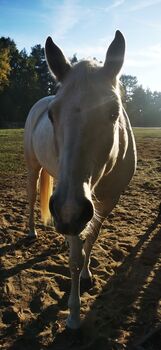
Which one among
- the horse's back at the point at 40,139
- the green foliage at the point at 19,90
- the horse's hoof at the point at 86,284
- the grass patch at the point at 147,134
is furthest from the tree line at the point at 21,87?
the horse's hoof at the point at 86,284

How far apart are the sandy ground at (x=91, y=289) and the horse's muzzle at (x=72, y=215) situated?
1.30 metres

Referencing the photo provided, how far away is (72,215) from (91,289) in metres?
1.99

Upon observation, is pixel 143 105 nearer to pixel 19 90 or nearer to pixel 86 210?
pixel 19 90

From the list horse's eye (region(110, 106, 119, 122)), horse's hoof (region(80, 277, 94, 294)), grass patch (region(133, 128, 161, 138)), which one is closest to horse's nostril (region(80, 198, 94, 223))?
horse's eye (region(110, 106, 119, 122))

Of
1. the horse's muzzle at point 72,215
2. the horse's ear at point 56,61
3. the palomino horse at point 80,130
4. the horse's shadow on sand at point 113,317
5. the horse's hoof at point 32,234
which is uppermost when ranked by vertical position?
the horse's ear at point 56,61

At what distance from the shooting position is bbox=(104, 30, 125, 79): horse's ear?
267 centimetres

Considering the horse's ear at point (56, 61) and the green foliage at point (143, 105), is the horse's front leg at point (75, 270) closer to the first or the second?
the horse's ear at point (56, 61)

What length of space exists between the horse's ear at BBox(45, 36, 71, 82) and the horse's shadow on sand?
6.88 feet

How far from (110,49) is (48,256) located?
2746 mm

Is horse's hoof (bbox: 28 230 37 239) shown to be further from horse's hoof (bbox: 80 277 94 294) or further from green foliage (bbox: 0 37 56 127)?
green foliage (bbox: 0 37 56 127)

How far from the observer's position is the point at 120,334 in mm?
3037

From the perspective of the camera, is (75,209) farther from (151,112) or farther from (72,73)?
(151,112)

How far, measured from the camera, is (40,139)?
4.67 meters

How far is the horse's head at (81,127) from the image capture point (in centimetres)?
209
